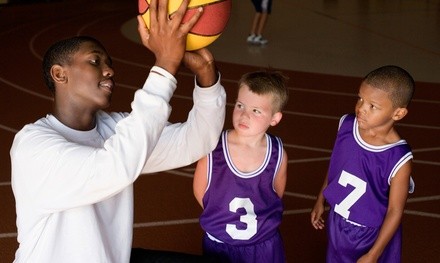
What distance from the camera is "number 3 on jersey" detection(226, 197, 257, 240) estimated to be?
2.57m

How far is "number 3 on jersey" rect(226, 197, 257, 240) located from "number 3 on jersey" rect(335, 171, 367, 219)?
0.49 metres

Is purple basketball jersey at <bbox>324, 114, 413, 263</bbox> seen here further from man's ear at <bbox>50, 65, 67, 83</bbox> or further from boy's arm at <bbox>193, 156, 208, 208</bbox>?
man's ear at <bbox>50, 65, 67, 83</bbox>

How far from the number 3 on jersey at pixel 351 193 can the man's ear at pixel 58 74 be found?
1.33 meters

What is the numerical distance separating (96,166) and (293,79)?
593 centimetres

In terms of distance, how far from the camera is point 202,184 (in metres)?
2.66

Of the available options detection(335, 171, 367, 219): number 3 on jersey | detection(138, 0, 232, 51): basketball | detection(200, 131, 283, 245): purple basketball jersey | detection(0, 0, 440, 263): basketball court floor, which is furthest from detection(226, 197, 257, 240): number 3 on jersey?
detection(0, 0, 440, 263): basketball court floor

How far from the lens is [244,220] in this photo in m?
2.58

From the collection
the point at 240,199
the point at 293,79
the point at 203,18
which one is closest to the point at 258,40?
the point at 293,79

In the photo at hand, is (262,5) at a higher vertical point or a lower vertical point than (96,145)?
higher

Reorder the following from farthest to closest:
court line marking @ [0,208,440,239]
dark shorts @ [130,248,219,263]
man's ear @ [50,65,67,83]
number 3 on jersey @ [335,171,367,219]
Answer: court line marking @ [0,208,440,239]
number 3 on jersey @ [335,171,367,219]
dark shorts @ [130,248,219,263]
man's ear @ [50,65,67,83]

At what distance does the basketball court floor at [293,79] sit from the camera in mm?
4055

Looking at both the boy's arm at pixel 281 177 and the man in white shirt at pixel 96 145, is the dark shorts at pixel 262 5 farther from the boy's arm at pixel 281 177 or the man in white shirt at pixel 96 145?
the man in white shirt at pixel 96 145

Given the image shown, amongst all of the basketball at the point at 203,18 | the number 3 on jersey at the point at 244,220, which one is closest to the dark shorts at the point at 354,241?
the number 3 on jersey at the point at 244,220

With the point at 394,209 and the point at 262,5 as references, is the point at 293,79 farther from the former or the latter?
the point at 394,209
